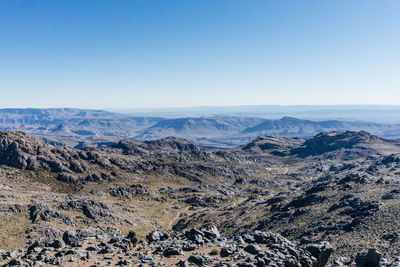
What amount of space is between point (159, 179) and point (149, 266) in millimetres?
111994

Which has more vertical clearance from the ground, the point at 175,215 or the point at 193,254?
the point at 193,254

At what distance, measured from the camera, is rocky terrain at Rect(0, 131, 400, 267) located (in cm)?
2803

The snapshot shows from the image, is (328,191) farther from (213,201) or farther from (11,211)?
(11,211)

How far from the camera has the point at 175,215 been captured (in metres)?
94.5

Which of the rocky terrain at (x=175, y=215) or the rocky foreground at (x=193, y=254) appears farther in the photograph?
the rocky terrain at (x=175, y=215)

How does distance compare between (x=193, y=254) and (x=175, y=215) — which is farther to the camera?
(x=175, y=215)

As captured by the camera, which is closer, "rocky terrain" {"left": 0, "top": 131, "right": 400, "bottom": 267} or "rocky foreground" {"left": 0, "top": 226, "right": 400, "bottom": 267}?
"rocky foreground" {"left": 0, "top": 226, "right": 400, "bottom": 267}

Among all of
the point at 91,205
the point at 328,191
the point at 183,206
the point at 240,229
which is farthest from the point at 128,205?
the point at 328,191

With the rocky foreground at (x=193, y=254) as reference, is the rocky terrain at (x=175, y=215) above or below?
below

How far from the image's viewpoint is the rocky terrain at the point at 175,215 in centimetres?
2803

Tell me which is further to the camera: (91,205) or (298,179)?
(298,179)

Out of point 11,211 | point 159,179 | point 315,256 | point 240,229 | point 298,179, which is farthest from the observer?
point 298,179

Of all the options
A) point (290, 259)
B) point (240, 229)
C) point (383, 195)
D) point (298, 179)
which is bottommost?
point (298, 179)

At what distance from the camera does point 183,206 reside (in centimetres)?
10688
